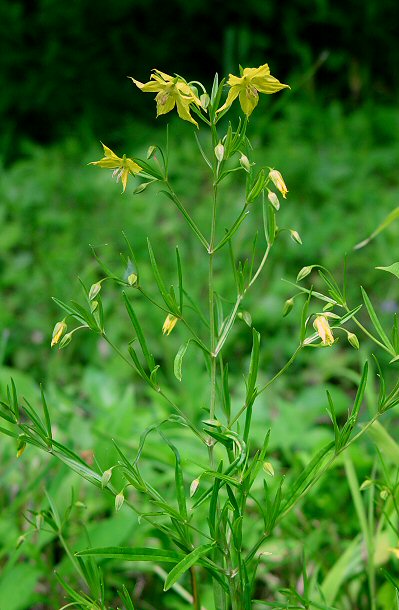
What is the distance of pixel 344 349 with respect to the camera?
2242 millimetres

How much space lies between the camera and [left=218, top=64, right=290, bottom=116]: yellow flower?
76cm

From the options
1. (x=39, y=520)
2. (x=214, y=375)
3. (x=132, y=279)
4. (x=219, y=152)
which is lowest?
(x=39, y=520)

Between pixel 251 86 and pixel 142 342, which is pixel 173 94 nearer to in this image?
pixel 251 86

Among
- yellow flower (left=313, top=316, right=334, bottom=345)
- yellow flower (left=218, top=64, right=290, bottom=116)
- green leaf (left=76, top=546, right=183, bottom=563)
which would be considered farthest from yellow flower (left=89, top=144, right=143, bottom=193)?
green leaf (left=76, top=546, right=183, bottom=563)

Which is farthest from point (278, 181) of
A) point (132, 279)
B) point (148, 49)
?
point (148, 49)

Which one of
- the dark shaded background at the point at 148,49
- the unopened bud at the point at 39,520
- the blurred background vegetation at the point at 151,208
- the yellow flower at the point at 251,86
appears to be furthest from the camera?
the dark shaded background at the point at 148,49

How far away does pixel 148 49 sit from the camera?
3975 mm

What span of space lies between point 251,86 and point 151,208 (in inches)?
77.2

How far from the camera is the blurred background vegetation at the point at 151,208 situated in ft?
4.90

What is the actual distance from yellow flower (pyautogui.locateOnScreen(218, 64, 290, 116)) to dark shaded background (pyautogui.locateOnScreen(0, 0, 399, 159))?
3060mm

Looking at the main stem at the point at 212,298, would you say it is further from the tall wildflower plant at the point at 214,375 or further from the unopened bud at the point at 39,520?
the unopened bud at the point at 39,520

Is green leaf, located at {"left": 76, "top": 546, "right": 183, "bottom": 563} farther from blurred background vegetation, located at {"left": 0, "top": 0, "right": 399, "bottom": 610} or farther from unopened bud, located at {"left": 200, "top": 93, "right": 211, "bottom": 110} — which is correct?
unopened bud, located at {"left": 200, "top": 93, "right": 211, "bottom": 110}

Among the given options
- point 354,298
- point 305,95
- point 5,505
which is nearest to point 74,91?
point 305,95

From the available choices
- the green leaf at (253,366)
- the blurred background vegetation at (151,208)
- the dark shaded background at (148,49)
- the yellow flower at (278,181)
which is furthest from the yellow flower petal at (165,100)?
the dark shaded background at (148,49)
